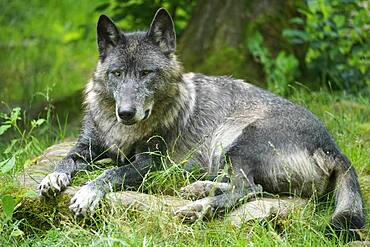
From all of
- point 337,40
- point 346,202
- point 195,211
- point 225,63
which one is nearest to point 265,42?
point 225,63

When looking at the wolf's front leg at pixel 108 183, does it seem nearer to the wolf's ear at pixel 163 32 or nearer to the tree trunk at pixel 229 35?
the wolf's ear at pixel 163 32

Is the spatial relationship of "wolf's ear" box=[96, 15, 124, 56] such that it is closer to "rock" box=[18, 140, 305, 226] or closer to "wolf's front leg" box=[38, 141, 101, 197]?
"wolf's front leg" box=[38, 141, 101, 197]

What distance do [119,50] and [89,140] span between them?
0.77 metres

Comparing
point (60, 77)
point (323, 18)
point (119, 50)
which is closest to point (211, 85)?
point (119, 50)

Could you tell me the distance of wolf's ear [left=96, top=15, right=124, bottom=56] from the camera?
5.21 meters

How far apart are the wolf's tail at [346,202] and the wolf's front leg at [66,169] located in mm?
1868

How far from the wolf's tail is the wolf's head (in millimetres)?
1442

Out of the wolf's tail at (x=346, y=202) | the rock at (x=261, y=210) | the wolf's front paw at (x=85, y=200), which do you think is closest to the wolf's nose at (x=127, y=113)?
the wolf's front paw at (x=85, y=200)

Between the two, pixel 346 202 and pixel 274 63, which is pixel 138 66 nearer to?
pixel 346 202

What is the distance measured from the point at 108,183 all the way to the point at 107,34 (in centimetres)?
121

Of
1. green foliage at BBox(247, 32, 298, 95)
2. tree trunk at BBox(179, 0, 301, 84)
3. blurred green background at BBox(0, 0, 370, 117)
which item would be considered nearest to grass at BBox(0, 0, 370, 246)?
blurred green background at BBox(0, 0, 370, 117)

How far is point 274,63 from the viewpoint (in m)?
8.02

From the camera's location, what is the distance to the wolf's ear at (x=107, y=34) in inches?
205

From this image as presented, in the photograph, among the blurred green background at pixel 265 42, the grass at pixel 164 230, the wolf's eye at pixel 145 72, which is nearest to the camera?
the grass at pixel 164 230
